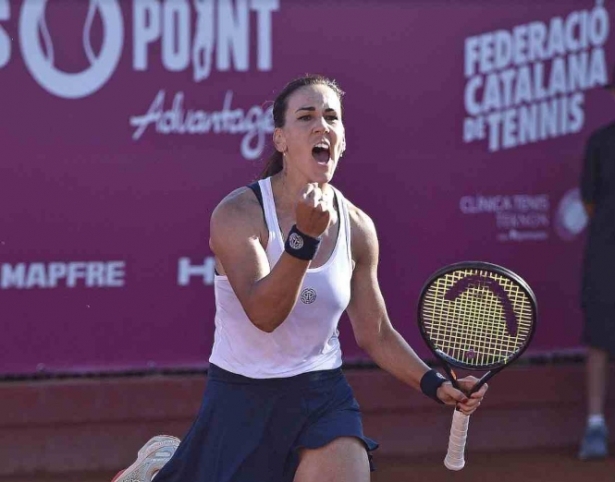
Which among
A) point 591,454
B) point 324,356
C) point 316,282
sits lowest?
point 591,454

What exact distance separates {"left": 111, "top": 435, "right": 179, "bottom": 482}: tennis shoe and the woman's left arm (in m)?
0.83

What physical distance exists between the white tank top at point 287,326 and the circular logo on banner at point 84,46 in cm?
217

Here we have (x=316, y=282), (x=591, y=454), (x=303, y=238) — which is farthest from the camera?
(x=591, y=454)

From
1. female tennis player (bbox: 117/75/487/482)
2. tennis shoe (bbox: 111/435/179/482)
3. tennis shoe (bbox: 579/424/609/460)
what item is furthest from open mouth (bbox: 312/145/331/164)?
tennis shoe (bbox: 579/424/609/460)

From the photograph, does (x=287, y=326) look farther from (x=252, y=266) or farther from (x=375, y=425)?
(x=375, y=425)

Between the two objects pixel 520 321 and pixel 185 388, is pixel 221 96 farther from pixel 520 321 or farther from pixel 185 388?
pixel 520 321

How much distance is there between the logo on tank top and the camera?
357cm

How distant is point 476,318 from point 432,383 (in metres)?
0.24

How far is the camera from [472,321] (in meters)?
3.76

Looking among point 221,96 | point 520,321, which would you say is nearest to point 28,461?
point 221,96

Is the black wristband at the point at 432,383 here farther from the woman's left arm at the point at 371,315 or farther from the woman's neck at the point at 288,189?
the woman's neck at the point at 288,189

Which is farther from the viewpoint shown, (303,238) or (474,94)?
(474,94)

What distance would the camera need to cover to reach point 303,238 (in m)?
3.17

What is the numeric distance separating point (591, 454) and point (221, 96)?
2357mm
